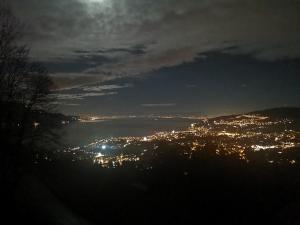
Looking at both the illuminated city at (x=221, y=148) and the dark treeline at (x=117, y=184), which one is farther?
the illuminated city at (x=221, y=148)

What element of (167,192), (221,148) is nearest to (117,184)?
(167,192)

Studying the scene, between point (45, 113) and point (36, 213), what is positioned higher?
point (45, 113)

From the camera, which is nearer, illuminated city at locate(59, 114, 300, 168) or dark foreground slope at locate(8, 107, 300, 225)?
dark foreground slope at locate(8, 107, 300, 225)

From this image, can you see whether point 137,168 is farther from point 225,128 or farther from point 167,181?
point 225,128

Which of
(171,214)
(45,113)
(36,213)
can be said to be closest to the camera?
(36,213)

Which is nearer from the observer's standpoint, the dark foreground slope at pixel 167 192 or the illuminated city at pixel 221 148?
the dark foreground slope at pixel 167 192

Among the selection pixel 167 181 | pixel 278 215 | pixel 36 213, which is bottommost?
pixel 278 215

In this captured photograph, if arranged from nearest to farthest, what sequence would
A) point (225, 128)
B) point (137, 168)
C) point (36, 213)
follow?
1. point (36, 213)
2. point (137, 168)
3. point (225, 128)

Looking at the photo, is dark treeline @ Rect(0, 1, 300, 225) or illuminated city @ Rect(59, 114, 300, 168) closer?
dark treeline @ Rect(0, 1, 300, 225)

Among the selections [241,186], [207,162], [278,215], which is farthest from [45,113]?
[207,162]

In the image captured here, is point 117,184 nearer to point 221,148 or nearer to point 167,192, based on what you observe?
point 167,192

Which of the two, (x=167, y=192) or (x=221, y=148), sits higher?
(x=221, y=148)
